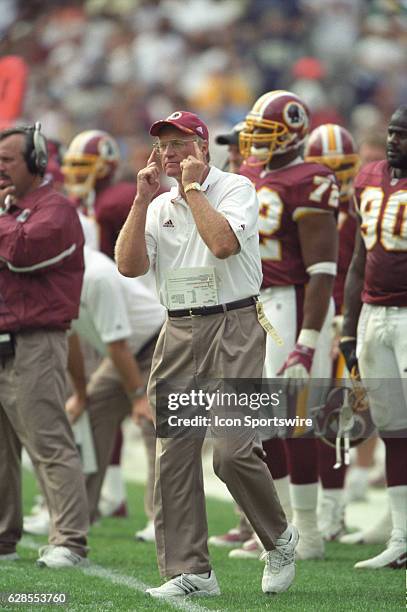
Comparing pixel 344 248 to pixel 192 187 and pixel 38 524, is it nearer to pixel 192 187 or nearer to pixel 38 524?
pixel 38 524

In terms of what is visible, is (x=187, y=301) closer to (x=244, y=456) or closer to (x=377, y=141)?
(x=244, y=456)

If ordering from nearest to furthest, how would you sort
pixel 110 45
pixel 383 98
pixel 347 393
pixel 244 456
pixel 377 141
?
pixel 244 456, pixel 347 393, pixel 377 141, pixel 383 98, pixel 110 45

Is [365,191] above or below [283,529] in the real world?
above

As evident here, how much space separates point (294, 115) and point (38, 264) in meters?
1.62

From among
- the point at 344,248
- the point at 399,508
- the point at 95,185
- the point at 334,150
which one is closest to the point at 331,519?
the point at 399,508

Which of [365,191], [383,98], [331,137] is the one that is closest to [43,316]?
[365,191]

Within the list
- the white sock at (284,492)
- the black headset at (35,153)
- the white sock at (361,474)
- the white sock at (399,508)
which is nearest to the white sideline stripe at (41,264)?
the black headset at (35,153)

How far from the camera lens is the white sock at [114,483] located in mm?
9102

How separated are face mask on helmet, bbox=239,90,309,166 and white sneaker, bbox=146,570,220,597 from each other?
7.85 ft

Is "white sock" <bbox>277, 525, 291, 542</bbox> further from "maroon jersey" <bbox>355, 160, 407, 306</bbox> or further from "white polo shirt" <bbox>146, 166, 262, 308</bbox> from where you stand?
"maroon jersey" <bbox>355, 160, 407, 306</bbox>

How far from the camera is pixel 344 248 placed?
7980 millimetres

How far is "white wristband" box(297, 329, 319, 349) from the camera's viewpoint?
665 cm

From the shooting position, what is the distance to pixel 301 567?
6527mm

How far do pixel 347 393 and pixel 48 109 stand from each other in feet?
44.7
